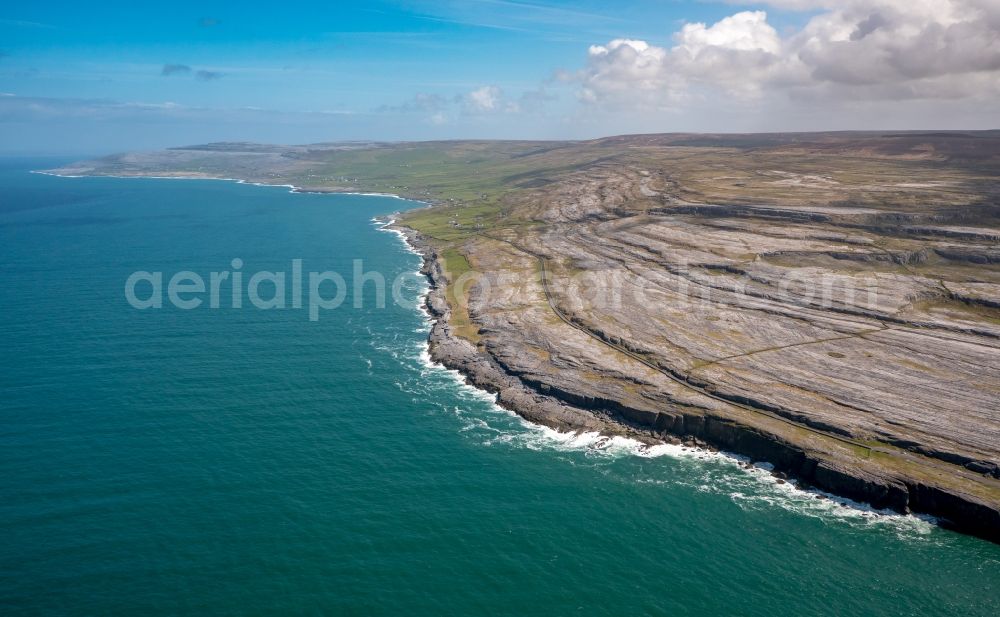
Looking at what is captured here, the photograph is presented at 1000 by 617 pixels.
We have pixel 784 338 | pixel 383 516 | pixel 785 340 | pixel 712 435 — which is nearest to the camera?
pixel 383 516

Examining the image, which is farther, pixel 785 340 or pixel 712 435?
pixel 785 340

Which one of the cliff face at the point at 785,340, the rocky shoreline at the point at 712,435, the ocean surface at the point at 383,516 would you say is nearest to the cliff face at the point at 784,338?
the rocky shoreline at the point at 712,435

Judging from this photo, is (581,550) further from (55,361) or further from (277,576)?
(55,361)

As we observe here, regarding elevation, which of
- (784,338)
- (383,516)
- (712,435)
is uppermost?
(784,338)

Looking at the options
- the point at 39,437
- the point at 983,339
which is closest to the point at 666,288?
the point at 983,339

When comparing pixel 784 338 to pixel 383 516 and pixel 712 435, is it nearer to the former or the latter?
pixel 712 435

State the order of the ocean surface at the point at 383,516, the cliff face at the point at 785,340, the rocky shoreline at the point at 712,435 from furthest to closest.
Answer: the cliff face at the point at 785,340 < the rocky shoreline at the point at 712,435 < the ocean surface at the point at 383,516

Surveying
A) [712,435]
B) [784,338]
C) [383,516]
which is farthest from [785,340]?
[383,516]

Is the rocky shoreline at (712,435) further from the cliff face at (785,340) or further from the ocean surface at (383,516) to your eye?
the ocean surface at (383,516)
